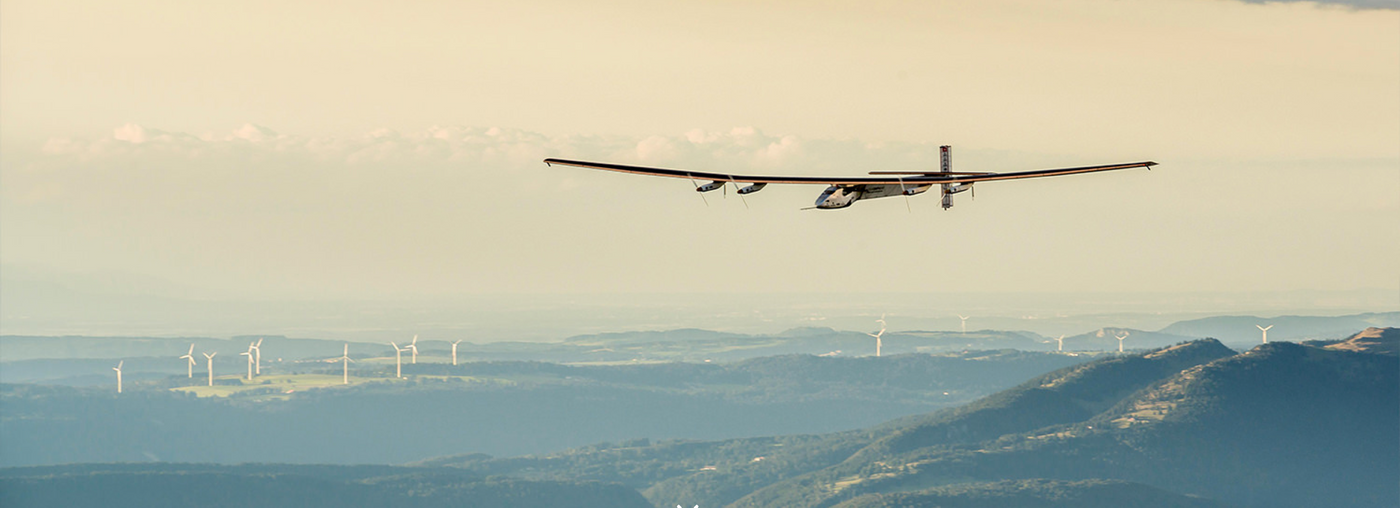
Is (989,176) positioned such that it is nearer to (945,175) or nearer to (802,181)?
(945,175)

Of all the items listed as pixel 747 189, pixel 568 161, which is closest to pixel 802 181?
pixel 747 189

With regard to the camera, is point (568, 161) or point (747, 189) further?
point (747, 189)

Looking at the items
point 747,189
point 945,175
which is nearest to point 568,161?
point 747,189

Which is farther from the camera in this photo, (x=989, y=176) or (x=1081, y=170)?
(x=989, y=176)

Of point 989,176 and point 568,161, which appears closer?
point 568,161

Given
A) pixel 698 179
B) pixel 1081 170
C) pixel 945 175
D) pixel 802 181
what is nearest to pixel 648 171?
pixel 698 179

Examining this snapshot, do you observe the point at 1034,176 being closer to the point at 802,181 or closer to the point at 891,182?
the point at 891,182

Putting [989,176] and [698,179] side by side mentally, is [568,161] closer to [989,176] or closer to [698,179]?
[698,179]
